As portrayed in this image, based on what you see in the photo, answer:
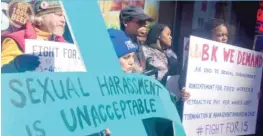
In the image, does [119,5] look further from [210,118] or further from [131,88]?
[210,118]

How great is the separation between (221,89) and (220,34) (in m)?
0.41

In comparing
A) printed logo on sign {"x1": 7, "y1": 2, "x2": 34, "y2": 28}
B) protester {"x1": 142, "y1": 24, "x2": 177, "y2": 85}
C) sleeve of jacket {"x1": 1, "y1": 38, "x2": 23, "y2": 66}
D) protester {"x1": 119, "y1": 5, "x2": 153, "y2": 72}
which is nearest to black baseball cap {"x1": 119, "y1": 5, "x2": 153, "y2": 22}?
protester {"x1": 119, "y1": 5, "x2": 153, "y2": 72}

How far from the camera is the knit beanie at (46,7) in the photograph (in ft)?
9.08

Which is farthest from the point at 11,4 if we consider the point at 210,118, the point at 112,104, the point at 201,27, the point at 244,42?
the point at 244,42

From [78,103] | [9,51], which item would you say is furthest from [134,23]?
[9,51]

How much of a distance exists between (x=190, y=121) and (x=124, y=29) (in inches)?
33.4

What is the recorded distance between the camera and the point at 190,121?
11.8ft

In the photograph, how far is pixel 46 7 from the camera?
2.80 m

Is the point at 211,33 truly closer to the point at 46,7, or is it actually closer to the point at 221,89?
the point at 221,89

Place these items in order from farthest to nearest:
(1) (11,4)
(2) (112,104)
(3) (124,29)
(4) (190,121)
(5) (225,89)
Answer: (5) (225,89)
(4) (190,121)
(3) (124,29)
(2) (112,104)
(1) (11,4)

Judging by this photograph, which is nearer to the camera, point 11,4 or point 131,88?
point 11,4

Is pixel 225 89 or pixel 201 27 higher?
pixel 201 27

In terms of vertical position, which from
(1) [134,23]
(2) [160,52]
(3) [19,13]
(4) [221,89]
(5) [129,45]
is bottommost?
(4) [221,89]

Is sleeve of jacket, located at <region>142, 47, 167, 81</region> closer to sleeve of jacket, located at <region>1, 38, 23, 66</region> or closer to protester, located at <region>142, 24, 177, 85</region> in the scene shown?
protester, located at <region>142, 24, 177, 85</region>
